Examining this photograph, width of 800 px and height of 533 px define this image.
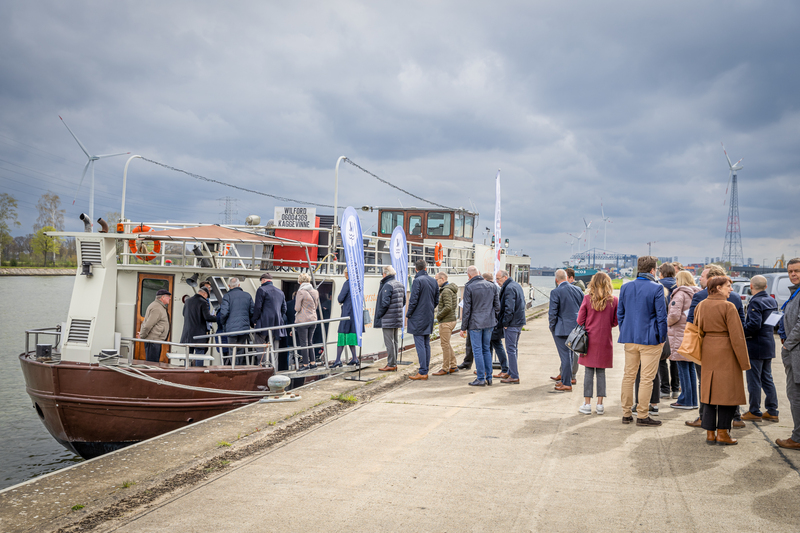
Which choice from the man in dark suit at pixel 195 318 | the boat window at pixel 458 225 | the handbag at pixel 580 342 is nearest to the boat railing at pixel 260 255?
the boat window at pixel 458 225

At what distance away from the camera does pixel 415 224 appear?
2166 centimetres

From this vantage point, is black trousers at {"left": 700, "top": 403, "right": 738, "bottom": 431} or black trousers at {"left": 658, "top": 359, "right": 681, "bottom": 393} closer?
black trousers at {"left": 700, "top": 403, "right": 738, "bottom": 431}

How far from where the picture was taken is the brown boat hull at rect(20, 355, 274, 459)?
797 centimetres

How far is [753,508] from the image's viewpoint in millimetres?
4172

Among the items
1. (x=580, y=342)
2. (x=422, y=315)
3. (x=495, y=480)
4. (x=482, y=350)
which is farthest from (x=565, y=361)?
(x=495, y=480)

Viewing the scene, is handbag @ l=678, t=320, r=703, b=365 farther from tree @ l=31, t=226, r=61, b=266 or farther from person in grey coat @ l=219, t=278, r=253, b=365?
tree @ l=31, t=226, r=61, b=266

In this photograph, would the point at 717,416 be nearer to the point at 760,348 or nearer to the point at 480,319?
the point at 760,348

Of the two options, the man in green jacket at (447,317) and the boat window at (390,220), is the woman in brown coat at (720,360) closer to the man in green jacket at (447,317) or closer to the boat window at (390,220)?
the man in green jacket at (447,317)

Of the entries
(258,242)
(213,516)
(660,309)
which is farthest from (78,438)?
(660,309)

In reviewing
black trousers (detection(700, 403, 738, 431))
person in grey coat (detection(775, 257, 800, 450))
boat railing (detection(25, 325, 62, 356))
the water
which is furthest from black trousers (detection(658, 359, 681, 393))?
the water

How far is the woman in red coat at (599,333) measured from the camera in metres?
6.99

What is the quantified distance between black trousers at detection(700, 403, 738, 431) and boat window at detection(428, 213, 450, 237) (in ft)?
52.1

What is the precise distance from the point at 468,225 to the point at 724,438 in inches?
681

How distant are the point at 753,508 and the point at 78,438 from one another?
850cm
